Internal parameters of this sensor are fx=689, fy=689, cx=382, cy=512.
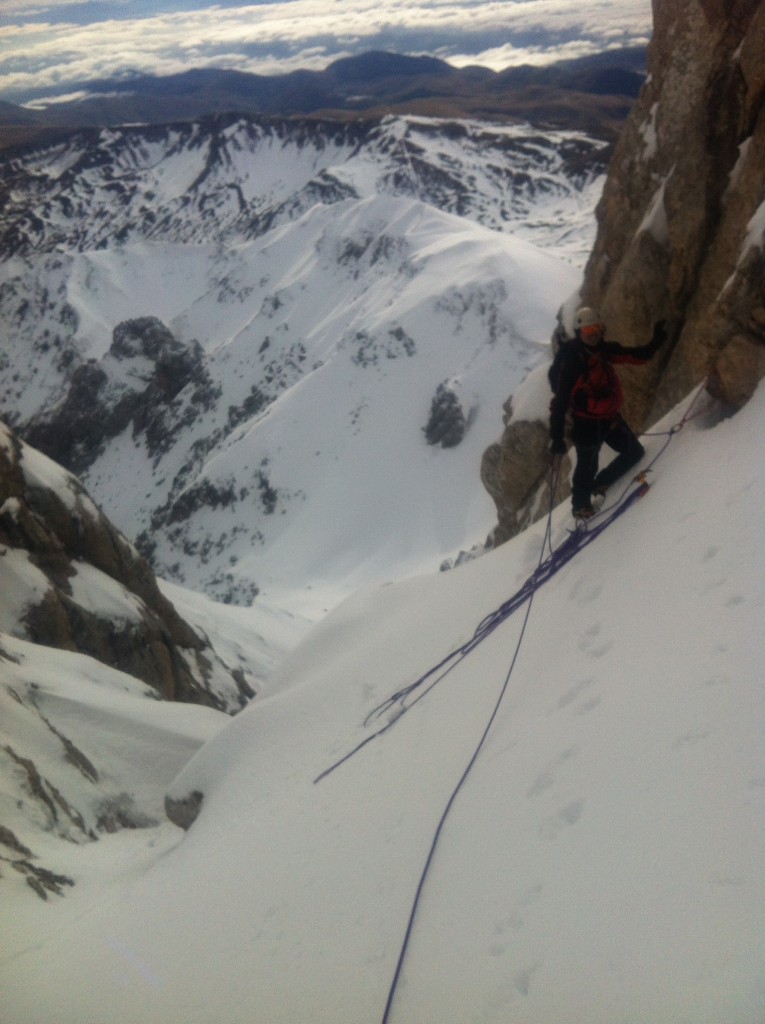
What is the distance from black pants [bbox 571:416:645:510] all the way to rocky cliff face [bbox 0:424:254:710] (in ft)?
45.8

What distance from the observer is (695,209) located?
811 cm

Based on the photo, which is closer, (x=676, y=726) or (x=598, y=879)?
(x=598, y=879)

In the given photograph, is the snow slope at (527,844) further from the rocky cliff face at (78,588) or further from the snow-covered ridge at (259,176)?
the snow-covered ridge at (259,176)

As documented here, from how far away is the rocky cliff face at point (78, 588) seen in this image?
16.8 m

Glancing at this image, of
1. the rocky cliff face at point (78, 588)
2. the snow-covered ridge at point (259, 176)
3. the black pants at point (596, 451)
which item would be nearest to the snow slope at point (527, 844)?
the black pants at point (596, 451)

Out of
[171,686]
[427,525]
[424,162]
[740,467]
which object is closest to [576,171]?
[424,162]

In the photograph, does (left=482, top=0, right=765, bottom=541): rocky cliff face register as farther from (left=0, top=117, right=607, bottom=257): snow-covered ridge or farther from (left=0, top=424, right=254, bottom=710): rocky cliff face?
(left=0, top=117, right=607, bottom=257): snow-covered ridge

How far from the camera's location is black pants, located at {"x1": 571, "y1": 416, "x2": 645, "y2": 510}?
6.56 m

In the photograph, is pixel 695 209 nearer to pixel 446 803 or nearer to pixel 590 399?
pixel 590 399

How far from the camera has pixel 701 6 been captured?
25.8ft

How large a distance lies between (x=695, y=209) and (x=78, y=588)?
16710 mm

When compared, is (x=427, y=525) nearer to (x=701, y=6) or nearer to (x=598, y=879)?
(x=701, y=6)

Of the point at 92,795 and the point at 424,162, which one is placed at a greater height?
the point at 424,162

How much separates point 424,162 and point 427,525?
99572mm
